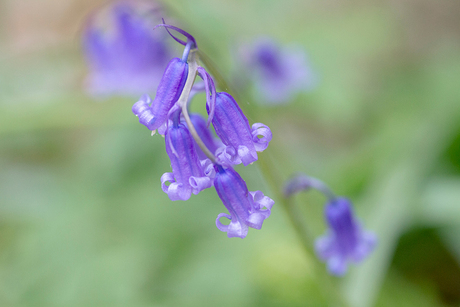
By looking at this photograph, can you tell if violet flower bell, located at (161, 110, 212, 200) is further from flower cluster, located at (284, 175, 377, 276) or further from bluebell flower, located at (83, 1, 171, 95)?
bluebell flower, located at (83, 1, 171, 95)

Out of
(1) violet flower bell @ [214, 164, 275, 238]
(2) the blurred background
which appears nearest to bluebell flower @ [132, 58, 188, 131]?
(1) violet flower bell @ [214, 164, 275, 238]

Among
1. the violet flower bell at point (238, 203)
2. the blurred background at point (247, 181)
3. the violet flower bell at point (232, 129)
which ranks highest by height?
the violet flower bell at point (232, 129)

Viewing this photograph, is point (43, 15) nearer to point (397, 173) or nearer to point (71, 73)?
point (71, 73)

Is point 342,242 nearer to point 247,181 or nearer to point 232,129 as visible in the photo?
point 232,129

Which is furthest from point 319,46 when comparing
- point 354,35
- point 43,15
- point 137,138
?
point 43,15

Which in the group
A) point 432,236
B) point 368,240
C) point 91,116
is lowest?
point 432,236

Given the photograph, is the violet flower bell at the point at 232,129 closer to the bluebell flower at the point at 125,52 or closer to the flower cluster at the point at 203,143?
the flower cluster at the point at 203,143

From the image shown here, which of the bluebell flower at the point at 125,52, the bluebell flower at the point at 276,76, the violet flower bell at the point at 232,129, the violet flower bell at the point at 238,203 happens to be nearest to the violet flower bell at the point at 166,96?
the violet flower bell at the point at 232,129
